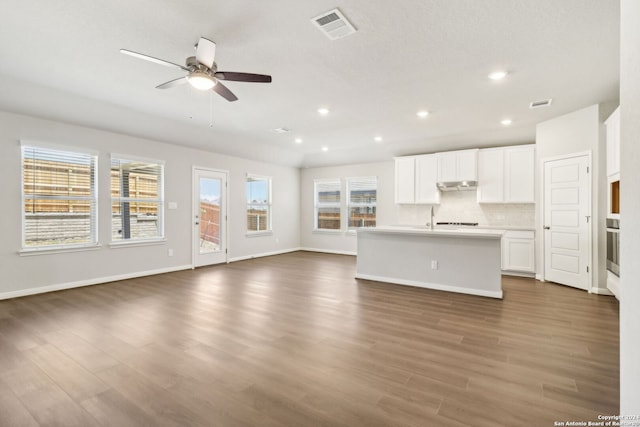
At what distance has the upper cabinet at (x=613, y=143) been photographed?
3929mm

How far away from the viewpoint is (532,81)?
12.2 feet

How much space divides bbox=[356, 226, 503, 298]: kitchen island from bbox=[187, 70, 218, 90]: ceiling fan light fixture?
136 inches

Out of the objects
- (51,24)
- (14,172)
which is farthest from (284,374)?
(14,172)

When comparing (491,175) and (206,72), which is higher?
(206,72)

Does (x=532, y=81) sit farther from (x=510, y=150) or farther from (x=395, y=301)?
(x=395, y=301)

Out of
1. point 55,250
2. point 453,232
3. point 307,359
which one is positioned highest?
point 453,232

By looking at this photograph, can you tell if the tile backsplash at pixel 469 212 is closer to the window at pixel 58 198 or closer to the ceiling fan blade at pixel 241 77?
the ceiling fan blade at pixel 241 77

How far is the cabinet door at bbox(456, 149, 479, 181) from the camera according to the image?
6402mm

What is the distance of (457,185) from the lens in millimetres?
6707

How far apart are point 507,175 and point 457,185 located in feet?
3.11

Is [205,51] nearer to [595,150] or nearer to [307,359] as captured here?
[307,359]

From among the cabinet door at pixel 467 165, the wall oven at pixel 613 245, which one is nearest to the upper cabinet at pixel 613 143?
the wall oven at pixel 613 245

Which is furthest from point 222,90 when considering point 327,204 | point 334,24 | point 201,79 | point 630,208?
point 327,204

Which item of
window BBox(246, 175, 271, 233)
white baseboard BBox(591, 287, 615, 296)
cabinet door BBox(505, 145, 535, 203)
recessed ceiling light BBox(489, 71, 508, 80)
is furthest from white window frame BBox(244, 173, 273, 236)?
white baseboard BBox(591, 287, 615, 296)
